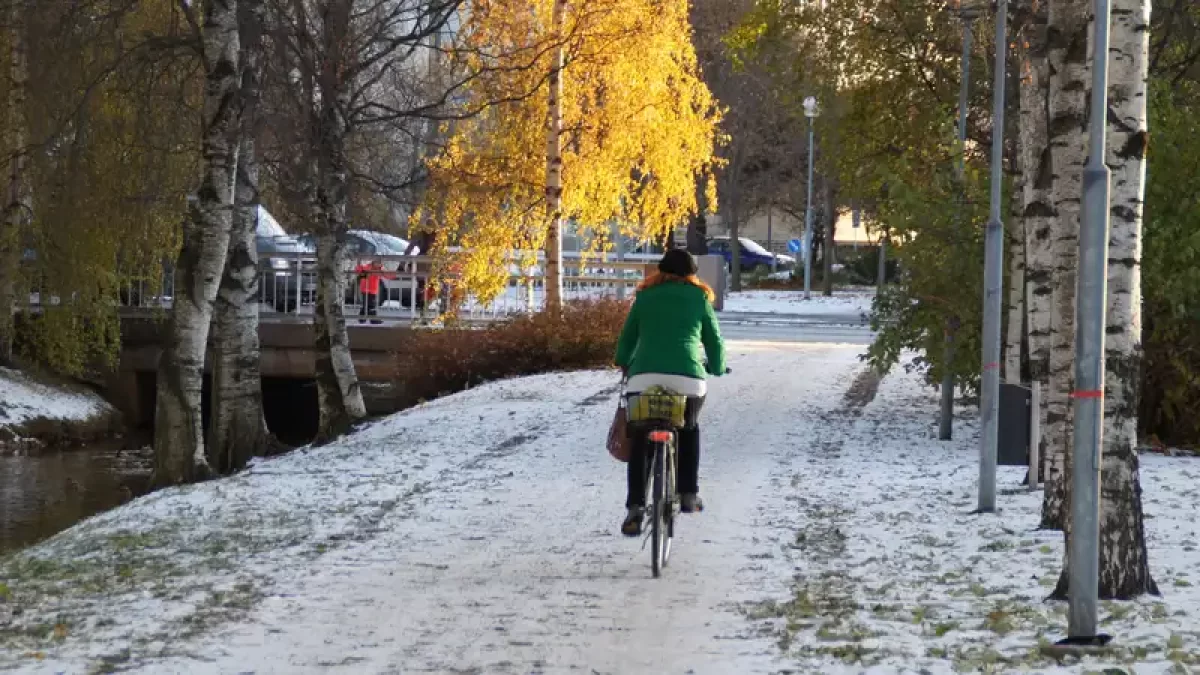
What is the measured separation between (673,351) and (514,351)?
16.2 m

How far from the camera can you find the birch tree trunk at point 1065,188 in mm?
10352

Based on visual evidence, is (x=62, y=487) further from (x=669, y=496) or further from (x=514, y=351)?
(x=669, y=496)

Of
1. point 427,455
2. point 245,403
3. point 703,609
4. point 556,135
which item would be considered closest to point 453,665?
point 703,609

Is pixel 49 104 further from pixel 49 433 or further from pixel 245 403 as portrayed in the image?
pixel 49 433

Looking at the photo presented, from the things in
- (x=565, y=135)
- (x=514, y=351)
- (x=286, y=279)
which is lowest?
(x=514, y=351)

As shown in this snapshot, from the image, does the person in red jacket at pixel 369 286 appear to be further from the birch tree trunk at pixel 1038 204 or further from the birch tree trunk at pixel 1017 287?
the birch tree trunk at pixel 1038 204

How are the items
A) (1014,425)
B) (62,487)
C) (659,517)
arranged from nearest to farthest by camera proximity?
1. (659,517)
2. (1014,425)
3. (62,487)

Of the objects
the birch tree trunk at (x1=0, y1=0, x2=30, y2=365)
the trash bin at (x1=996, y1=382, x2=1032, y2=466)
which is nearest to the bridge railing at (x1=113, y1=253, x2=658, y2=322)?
the birch tree trunk at (x1=0, y1=0, x2=30, y2=365)

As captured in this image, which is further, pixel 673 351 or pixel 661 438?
pixel 673 351

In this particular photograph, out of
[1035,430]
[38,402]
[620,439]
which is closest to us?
[620,439]

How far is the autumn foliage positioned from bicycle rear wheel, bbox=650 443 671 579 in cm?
1595

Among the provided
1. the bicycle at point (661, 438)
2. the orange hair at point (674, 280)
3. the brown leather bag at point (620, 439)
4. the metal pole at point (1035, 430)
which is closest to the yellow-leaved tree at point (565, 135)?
the metal pole at point (1035, 430)

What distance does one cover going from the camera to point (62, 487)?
2378 cm

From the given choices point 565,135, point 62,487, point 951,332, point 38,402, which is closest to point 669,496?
point 951,332
